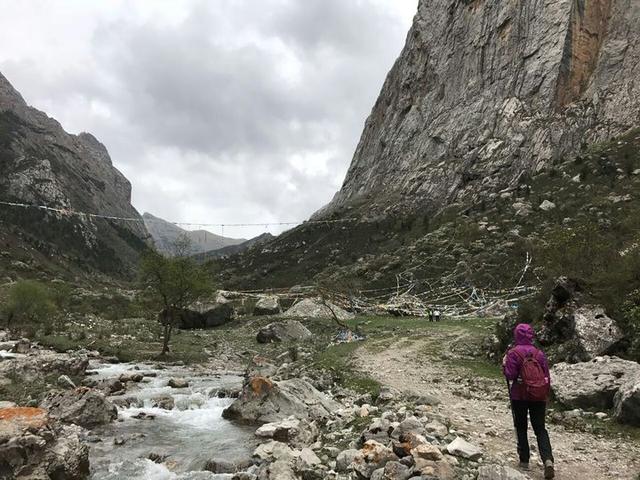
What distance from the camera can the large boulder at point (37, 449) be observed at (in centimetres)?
824

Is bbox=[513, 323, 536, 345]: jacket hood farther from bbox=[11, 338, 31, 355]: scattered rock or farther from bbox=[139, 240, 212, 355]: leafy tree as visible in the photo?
bbox=[11, 338, 31, 355]: scattered rock

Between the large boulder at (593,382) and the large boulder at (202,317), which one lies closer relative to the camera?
the large boulder at (593,382)

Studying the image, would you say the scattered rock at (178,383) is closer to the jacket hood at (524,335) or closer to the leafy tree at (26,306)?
the jacket hood at (524,335)

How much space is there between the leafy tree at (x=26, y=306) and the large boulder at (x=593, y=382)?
119 feet

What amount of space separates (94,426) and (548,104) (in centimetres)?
8063

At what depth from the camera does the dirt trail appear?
25.8 feet

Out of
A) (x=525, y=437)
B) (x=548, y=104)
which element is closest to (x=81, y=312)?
(x=525, y=437)

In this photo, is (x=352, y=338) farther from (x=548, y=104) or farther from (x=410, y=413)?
(x=548, y=104)

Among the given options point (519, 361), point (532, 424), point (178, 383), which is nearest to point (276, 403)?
point (178, 383)

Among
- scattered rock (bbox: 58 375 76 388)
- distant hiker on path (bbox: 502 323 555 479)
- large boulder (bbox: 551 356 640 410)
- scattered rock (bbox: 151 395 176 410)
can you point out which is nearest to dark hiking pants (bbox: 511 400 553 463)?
distant hiker on path (bbox: 502 323 555 479)

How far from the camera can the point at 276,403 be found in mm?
13352

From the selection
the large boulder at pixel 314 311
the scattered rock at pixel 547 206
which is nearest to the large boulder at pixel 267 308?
the large boulder at pixel 314 311

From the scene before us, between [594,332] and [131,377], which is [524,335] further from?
[131,377]

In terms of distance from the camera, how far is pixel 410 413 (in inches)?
448
